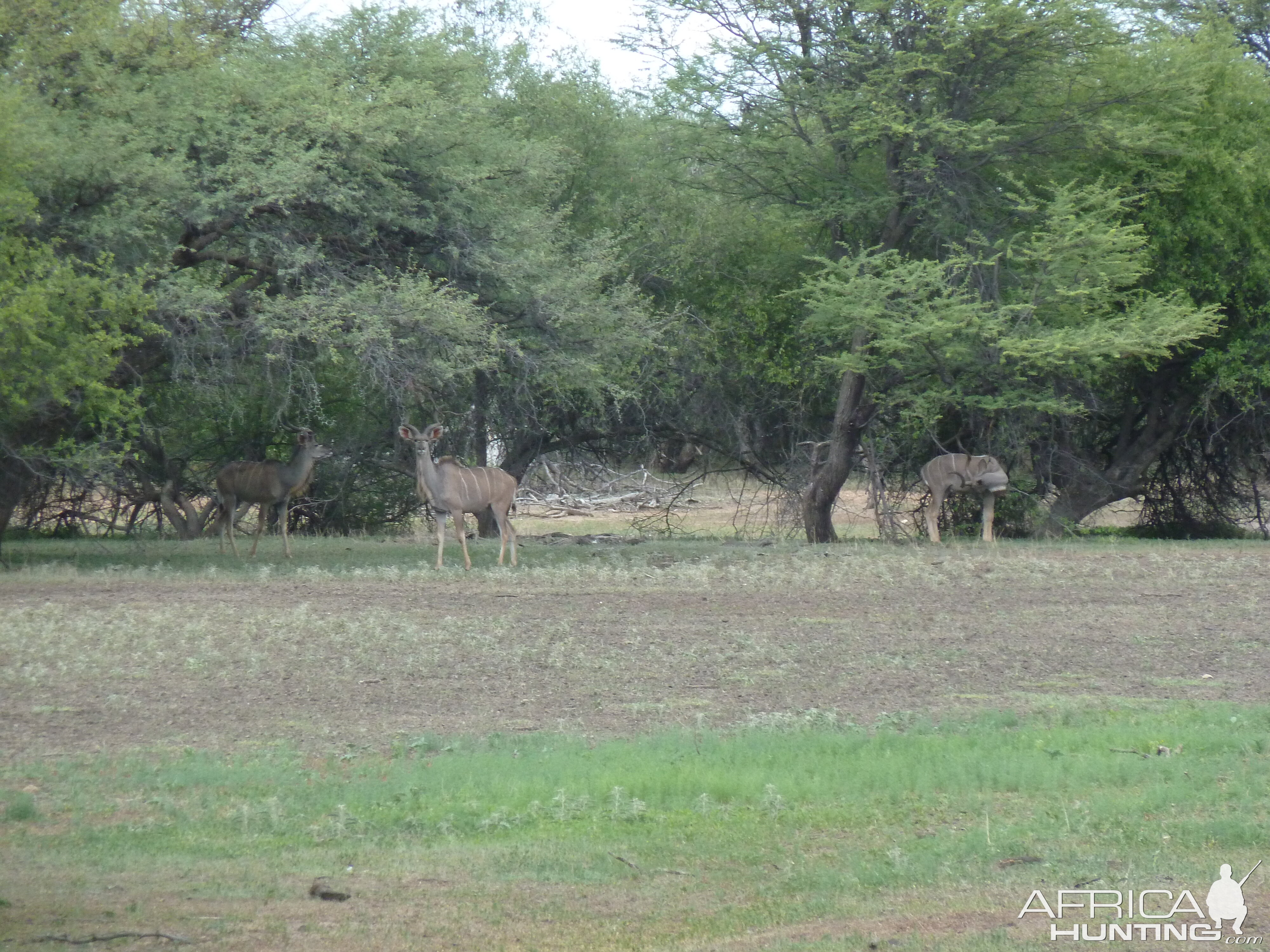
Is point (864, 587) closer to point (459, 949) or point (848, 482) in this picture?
point (459, 949)

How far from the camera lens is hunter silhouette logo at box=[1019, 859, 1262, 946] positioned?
551 cm

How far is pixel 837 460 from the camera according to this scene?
25938 mm

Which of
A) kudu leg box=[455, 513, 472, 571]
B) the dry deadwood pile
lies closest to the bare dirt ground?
kudu leg box=[455, 513, 472, 571]

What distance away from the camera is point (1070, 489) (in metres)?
26.4

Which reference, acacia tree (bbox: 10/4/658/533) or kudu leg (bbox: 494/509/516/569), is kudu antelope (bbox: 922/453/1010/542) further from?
kudu leg (bbox: 494/509/516/569)

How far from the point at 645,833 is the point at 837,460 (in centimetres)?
1924

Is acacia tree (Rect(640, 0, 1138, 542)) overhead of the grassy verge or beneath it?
overhead

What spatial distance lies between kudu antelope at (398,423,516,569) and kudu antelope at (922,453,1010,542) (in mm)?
7565

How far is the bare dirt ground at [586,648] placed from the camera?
9.87 m

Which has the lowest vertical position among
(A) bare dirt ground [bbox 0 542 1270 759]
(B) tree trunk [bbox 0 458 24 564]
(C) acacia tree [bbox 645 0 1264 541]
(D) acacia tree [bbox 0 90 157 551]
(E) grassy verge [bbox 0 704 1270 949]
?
(E) grassy verge [bbox 0 704 1270 949]

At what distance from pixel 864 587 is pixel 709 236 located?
453 inches

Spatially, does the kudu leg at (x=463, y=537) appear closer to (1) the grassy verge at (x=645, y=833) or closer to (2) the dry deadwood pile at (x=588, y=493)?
(1) the grassy verge at (x=645, y=833)

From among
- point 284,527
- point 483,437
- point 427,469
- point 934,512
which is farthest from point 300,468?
point 934,512

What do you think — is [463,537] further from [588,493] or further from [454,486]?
[588,493]
